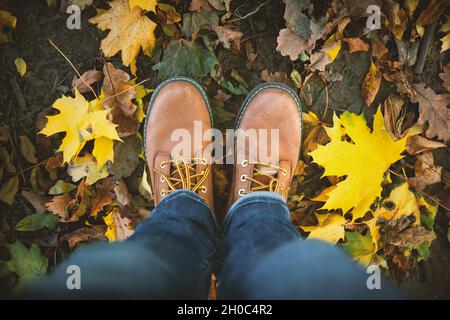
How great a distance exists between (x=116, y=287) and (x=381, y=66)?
1088 mm

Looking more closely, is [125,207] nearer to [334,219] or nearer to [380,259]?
[334,219]

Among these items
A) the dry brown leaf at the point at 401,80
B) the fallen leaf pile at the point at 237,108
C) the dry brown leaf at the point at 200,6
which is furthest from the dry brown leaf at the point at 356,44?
the dry brown leaf at the point at 200,6

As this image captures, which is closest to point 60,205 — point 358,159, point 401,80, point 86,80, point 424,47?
point 86,80

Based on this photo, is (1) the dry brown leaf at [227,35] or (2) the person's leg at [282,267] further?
(1) the dry brown leaf at [227,35]

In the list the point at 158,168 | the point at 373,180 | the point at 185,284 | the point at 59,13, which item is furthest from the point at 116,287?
the point at 59,13

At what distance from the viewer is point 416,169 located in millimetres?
1286

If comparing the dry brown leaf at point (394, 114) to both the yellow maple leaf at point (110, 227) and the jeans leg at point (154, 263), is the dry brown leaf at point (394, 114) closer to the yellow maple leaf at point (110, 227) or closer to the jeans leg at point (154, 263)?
the jeans leg at point (154, 263)

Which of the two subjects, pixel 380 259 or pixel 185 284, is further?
pixel 380 259

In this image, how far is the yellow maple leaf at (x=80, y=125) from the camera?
1.19 metres

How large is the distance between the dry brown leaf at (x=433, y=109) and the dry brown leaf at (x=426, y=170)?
0.09m

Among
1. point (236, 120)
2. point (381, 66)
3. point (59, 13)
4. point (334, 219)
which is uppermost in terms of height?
point (59, 13)

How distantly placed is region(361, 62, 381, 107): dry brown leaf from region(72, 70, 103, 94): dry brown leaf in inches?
35.4

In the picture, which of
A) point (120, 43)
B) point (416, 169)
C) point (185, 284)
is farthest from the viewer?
point (416, 169)

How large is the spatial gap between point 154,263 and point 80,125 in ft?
2.17
